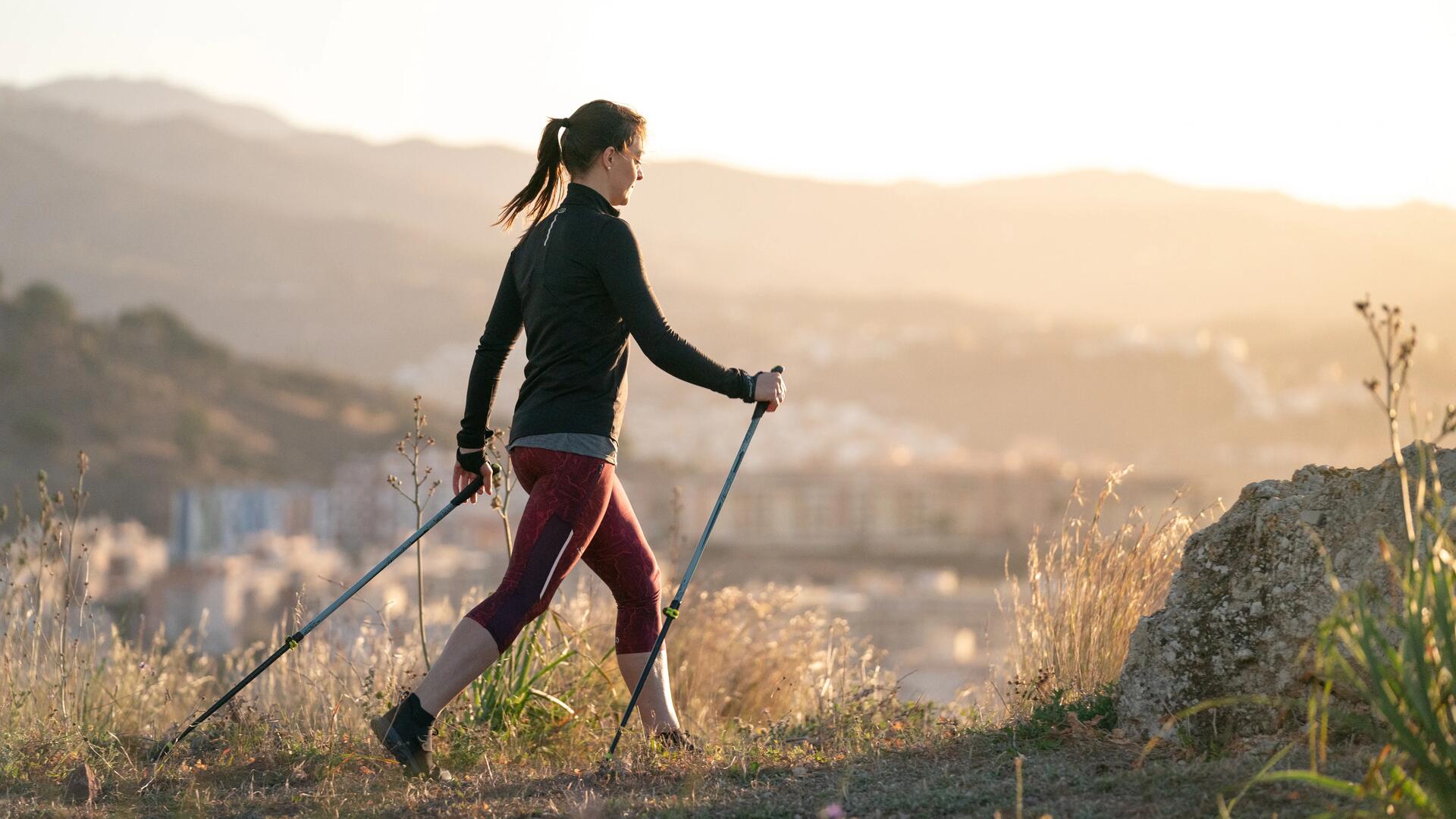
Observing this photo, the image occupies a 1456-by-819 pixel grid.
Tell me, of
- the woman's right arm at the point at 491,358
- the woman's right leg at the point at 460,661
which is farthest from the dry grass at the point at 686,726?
the woman's right arm at the point at 491,358

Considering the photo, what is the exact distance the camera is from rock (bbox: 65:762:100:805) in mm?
3717

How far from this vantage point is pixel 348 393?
253 feet

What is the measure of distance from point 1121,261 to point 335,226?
87.9 meters

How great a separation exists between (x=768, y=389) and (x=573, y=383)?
0.51 metres

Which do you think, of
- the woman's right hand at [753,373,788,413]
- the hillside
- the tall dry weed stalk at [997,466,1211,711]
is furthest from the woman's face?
the hillside

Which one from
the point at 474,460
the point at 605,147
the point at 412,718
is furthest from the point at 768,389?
the point at 412,718

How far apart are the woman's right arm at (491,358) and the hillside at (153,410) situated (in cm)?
5253

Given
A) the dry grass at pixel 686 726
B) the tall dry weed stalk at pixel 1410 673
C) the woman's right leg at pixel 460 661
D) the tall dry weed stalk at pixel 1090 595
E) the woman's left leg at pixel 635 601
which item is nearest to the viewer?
the tall dry weed stalk at pixel 1410 673

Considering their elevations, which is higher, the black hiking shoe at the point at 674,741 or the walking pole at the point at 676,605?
the walking pole at the point at 676,605

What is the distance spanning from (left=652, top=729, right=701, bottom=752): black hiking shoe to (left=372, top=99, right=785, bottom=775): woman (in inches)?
18.7

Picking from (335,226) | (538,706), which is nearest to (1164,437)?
(335,226)

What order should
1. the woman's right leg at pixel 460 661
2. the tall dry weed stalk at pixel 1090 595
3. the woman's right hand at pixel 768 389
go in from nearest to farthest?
the woman's right leg at pixel 460 661
the woman's right hand at pixel 768 389
the tall dry weed stalk at pixel 1090 595

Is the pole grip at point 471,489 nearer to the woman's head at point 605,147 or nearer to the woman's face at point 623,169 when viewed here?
the woman's head at point 605,147

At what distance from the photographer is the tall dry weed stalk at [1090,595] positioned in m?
4.76
